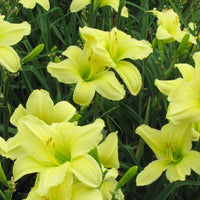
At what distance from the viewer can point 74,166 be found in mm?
976

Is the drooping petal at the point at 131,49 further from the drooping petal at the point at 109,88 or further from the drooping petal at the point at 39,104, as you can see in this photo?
the drooping petal at the point at 39,104

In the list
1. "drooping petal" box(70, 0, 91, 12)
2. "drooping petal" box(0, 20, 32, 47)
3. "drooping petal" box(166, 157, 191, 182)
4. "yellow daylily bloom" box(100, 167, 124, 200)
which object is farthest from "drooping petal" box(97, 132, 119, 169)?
"drooping petal" box(70, 0, 91, 12)

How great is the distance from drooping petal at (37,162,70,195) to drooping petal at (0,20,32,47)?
0.60 metres

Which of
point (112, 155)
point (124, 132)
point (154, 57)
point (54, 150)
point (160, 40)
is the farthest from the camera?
point (154, 57)

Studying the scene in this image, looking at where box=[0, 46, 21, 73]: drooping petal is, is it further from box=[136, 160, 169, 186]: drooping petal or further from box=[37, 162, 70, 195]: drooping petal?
box=[136, 160, 169, 186]: drooping petal

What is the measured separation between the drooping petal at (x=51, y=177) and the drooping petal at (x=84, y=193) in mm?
43

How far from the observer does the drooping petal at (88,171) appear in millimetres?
945

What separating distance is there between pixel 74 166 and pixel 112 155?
251mm

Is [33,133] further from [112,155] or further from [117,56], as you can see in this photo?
[117,56]

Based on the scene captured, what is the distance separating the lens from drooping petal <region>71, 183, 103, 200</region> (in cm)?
95

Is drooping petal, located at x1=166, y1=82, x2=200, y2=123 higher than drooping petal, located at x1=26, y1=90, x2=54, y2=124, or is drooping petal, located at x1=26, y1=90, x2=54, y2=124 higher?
drooping petal, located at x1=166, y1=82, x2=200, y2=123

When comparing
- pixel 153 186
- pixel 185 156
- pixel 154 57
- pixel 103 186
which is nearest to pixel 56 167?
pixel 103 186

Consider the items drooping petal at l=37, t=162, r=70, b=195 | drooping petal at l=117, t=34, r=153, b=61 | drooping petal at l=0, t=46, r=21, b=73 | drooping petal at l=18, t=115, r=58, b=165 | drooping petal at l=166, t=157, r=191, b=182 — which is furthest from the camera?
drooping petal at l=117, t=34, r=153, b=61

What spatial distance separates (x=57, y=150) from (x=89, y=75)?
38cm
